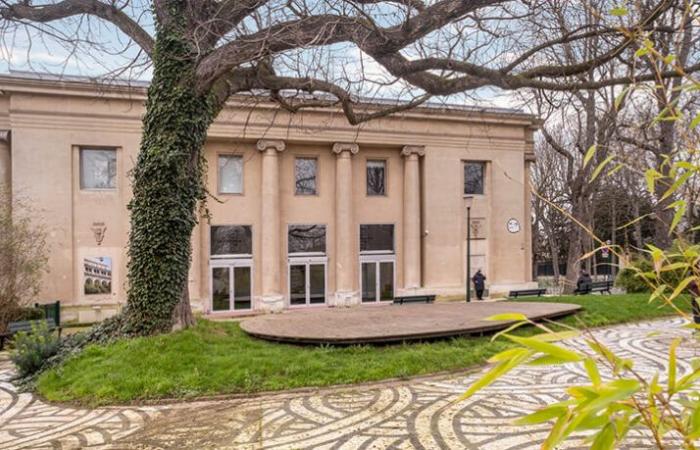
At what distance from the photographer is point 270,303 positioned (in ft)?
71.6

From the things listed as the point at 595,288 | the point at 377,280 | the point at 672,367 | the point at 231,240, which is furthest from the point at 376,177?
the point at 672,367

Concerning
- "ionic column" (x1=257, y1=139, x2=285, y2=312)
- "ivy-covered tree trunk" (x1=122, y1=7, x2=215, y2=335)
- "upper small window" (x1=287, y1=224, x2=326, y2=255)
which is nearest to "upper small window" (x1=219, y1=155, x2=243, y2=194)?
"ionic column" (x1=257, y1=139, x2=285, y2=312)

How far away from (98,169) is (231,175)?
19.6 ft

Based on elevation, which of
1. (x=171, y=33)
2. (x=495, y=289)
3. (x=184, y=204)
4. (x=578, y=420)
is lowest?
(x=495, y=289)

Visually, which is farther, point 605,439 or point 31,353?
point 31,353

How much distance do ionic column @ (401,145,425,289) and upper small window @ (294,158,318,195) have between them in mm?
4993

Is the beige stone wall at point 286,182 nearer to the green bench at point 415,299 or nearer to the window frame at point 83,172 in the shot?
the window frame at point 83,172

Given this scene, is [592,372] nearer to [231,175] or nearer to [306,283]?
[306,283]

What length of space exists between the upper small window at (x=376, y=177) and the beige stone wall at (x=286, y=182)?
38 centimetres

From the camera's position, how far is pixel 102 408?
681 cm

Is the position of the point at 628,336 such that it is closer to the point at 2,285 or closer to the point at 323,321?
the point at 323,321

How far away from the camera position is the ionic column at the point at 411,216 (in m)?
23.7

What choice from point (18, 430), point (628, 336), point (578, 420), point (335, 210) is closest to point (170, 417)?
point (18, 430)

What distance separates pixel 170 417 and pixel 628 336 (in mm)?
10830
